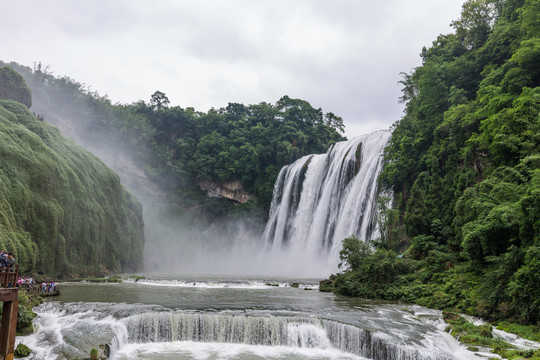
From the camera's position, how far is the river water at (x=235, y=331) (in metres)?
13.1

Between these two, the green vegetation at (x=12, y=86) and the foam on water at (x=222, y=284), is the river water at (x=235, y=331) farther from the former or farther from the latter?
the green vegetation at (x=12, y=86)

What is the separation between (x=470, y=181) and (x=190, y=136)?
174 feet

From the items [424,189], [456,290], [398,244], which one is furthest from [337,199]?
[456,290]

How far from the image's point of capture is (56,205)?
27.9 meters

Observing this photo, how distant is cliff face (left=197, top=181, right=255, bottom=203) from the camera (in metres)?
62.8

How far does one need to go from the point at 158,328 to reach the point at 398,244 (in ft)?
68.6

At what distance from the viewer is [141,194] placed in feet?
198

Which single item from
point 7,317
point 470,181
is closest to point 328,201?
point 470,181

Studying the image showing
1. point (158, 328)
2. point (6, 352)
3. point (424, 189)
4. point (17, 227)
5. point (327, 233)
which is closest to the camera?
point (6, 352)

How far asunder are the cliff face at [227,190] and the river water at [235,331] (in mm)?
44352

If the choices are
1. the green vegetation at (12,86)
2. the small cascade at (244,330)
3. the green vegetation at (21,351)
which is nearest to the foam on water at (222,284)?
the small cascade at (244,330)

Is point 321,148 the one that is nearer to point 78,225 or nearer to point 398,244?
point 398,244

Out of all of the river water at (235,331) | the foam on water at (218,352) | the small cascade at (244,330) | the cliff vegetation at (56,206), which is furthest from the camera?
the cliff vegetation at (56,206)

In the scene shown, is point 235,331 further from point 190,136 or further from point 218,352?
point 190,136
